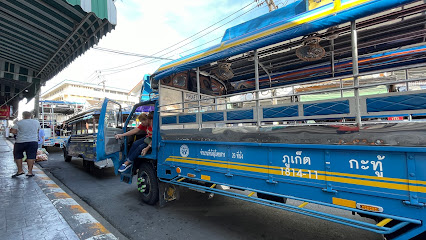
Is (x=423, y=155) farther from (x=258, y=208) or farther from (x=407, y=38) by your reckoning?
(x=258, y=208)

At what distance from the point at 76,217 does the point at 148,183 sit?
48.8 inches

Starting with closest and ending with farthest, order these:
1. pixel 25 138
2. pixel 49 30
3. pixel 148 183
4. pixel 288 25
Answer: pixel 288 25
pixel 148 183
pixel 49 30
pixel 25 138

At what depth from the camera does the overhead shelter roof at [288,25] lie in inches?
81.7

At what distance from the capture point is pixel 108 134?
4.69 meters

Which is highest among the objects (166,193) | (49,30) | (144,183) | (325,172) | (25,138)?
(49,30)

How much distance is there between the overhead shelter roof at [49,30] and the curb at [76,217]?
11.5 ft

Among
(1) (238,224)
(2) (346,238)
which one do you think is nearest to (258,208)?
(1) (238,224)

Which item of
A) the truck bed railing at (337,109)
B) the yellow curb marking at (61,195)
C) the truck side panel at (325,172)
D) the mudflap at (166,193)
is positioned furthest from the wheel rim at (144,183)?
the truck bed railing at (337,109)

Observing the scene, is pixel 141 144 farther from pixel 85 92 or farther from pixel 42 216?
pixel 85 92

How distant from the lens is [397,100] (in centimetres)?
196

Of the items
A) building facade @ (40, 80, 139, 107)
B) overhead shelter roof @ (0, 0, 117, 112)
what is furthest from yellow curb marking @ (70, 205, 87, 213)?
building facade @ (40, 80, 139, 107)

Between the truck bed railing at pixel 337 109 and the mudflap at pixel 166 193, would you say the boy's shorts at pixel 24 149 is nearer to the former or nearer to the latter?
the mudflap at pixel 166 193

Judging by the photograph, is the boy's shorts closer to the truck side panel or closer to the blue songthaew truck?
the blue songthaew truck

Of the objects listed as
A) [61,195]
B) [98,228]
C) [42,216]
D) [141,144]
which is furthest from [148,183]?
[61,195]
